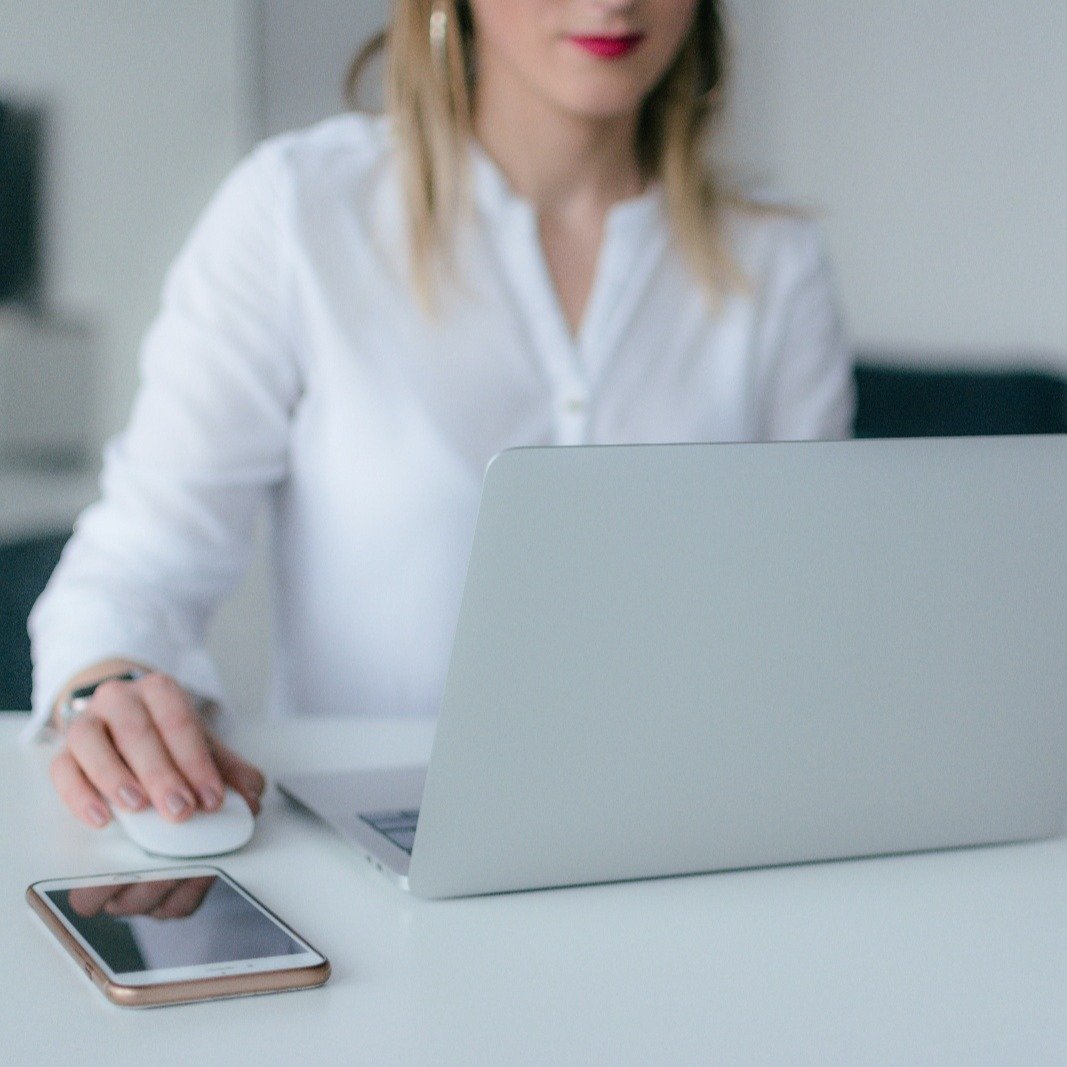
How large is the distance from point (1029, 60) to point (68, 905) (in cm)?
291

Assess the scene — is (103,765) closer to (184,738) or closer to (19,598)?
(184,738)

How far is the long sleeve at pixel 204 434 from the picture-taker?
1177mm

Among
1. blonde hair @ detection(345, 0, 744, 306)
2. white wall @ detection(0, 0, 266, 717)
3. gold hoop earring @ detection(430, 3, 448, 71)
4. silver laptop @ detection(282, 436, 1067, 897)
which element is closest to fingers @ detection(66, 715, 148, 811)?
silver laptop @ detection(282, 436, 1067, 897)

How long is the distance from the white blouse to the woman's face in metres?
0.14

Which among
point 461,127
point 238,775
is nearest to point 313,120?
point 461,127

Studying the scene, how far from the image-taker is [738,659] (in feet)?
2.05

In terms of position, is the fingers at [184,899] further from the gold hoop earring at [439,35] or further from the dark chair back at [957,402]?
the dark chair back at [957,402]

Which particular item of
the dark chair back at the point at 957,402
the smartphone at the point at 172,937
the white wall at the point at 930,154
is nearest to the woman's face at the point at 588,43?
the smartphone at the point at 172,937

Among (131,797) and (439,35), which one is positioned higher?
(439,35)

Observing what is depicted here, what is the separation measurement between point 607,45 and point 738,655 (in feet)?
2.45

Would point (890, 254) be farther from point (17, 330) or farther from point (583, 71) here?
point (583, 71)

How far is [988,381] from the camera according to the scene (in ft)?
9.37

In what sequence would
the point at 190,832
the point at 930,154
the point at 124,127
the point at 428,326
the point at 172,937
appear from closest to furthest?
the point at 172,937, the point at 190,832, the point at 428,326, the point at 124,127, the point at 930,154

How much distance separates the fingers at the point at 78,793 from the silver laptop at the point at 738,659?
13 centimetres
